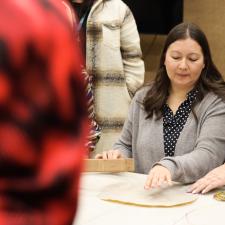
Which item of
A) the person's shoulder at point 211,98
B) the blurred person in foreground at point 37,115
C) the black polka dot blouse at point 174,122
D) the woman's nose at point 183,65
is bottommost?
the black polka dot blouse at point 174,122

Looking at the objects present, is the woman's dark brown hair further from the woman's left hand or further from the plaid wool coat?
the woman's left hand

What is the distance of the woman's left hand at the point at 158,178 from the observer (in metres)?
1.73

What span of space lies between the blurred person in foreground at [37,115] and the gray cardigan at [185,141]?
4.76 ft

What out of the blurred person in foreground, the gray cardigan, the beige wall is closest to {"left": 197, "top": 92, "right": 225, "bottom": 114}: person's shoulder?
the gray cardigan

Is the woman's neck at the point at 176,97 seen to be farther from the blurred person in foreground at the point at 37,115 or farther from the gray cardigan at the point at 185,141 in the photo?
the blurred person in foreground at the point at 37,115

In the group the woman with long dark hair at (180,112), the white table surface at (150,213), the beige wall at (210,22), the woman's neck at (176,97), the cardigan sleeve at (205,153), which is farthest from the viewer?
the beige wall at (210,22)

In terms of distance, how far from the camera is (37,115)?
0.38 m

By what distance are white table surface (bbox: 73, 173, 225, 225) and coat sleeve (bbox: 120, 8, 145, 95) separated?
102 cm

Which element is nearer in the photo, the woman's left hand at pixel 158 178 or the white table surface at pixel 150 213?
the white table surface at pixel 150 213


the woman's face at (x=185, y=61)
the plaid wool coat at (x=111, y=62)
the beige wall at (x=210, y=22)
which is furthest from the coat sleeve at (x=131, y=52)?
the beige wall at (x=210, y=22)

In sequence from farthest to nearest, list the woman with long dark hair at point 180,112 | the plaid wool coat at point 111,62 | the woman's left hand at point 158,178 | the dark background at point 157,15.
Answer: the dark background at point 157,15 < the plaid wool coat at point 111,62 < the woman with long dark hair at point 180,112 < the woman's left hand at point 158,178

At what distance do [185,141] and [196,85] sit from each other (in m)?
0.27

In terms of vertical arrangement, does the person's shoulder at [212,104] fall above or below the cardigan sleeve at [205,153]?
above

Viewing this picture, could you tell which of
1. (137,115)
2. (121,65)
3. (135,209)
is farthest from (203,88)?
(135,209)
